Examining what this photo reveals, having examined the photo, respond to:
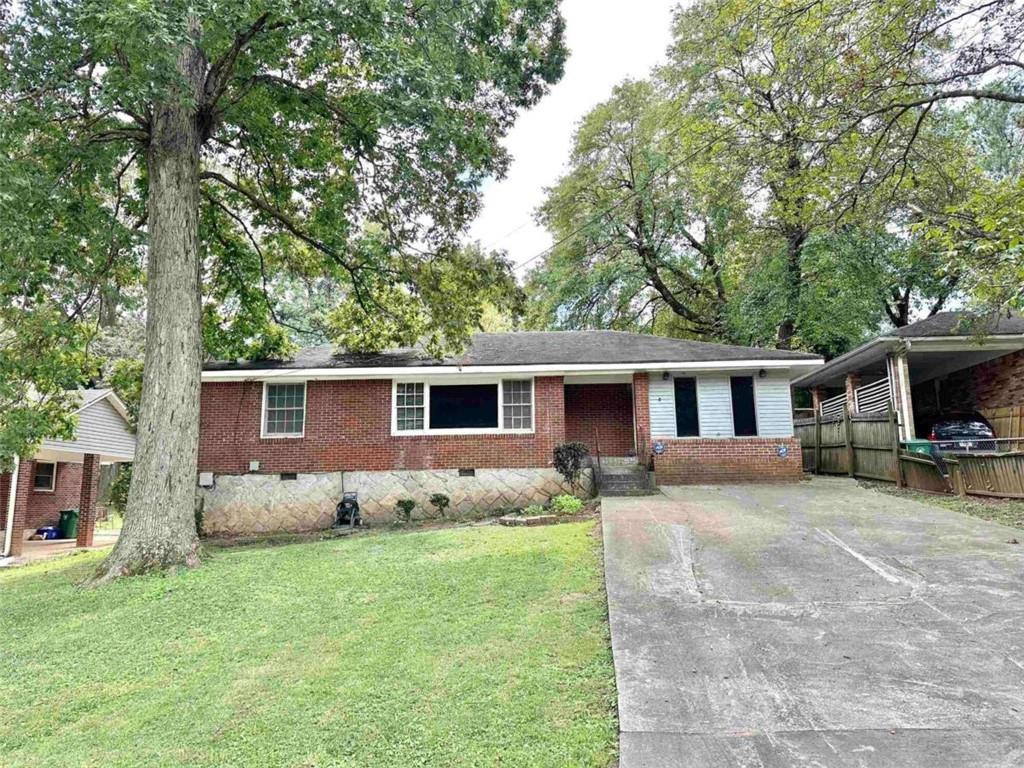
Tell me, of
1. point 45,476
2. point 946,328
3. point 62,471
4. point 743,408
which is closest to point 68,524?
point 45,476

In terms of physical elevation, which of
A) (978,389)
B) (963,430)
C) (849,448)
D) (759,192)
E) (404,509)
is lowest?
(404,509)

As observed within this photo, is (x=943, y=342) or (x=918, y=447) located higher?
(x=943, y=342)

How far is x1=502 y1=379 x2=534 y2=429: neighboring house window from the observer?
1316 cm

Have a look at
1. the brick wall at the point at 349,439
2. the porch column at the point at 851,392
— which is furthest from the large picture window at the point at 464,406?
the porch column at the point at 851,392

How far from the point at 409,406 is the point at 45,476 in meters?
14.0

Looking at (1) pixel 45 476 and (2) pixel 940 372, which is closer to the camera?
(2) pixel 940 372

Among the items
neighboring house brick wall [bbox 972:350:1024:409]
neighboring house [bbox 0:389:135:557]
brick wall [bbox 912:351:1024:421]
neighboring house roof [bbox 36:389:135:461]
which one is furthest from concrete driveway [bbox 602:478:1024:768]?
neighboring house roof [bbox 36:389:135:461]

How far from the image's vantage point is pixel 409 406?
43.7 feet

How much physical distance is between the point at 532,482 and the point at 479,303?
3972mm

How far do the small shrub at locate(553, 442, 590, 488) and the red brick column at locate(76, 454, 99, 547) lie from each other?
39.7 feet

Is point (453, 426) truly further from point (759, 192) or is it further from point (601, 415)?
point (759, 192)

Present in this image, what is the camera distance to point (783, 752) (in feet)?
9.38

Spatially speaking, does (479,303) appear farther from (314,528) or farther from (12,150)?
(12,150)

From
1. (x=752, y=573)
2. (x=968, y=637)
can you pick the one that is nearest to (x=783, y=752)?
(x=968, y=637)
